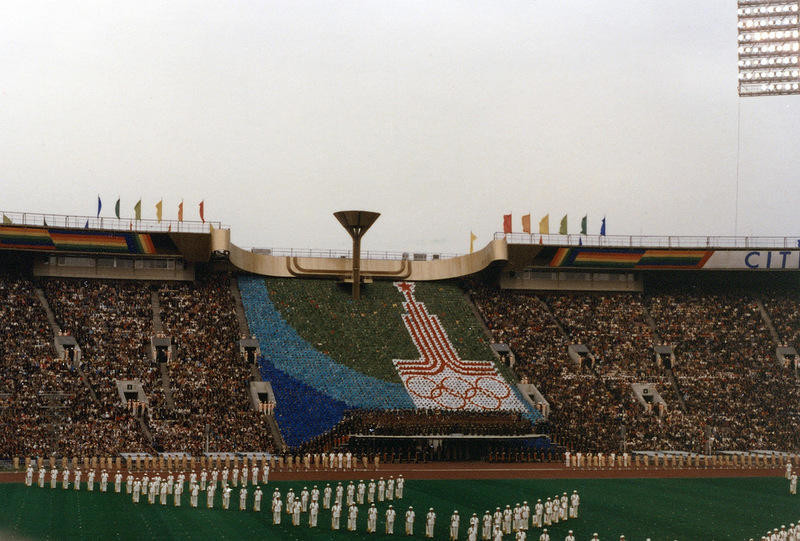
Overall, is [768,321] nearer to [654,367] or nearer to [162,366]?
[654,367]

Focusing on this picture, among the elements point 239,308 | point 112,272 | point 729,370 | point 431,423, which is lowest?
point 431,423

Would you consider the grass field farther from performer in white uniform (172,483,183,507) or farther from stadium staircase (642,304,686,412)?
stadium staircase (642,304,686,412)

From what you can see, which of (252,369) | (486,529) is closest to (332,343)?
(252,369)

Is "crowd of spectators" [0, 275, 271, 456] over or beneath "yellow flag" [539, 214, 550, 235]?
beneath

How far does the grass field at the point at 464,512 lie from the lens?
33000mm

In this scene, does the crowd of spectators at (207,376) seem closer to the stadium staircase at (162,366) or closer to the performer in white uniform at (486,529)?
the stadium staircase at (162,366)

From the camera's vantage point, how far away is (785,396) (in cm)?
6444

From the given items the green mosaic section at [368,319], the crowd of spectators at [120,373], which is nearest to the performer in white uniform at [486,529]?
the crowd of spectators at [120,373]

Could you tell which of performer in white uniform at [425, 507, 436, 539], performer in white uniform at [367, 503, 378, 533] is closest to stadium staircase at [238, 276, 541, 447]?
performer in white uniform at [367, 503, 378, 533]

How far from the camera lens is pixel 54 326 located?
60.3 meters

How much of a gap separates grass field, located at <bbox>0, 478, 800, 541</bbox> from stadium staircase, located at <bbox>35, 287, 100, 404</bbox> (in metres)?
13.2

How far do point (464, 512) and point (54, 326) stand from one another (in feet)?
110

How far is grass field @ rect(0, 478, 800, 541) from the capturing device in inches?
1299

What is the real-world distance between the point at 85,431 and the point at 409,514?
2383cm
